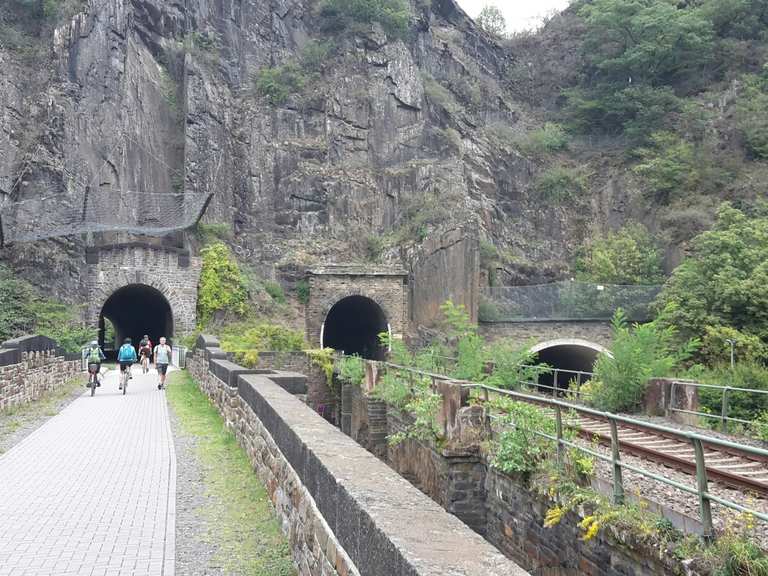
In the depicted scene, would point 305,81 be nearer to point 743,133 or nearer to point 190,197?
point 190,197

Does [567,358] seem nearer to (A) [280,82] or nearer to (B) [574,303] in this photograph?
(B) [574,303]

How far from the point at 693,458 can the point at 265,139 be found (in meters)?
32.5

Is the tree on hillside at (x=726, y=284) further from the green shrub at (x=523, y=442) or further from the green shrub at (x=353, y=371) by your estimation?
the green shrub at (x=523, y=442)

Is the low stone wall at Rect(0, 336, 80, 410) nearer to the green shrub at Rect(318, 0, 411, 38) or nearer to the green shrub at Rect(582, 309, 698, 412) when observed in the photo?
the green shrub at Rect(582, 309, 698, 412)

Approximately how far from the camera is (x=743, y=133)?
39.5m

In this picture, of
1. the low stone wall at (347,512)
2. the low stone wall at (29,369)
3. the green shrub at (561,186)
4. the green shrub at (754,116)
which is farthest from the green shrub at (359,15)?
the low stone wall at (347,512)

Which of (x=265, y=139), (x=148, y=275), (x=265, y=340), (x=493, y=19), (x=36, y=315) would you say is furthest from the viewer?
(x=493, y=19)

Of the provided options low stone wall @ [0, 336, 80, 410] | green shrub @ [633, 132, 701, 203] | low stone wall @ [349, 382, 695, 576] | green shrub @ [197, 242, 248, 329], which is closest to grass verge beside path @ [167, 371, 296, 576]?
low stone wall @ [349, 382, 695, 576]

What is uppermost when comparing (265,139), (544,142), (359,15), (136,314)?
(359,15)

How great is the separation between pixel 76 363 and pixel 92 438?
44.8 ft

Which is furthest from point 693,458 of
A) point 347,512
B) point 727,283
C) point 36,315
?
point 36,315

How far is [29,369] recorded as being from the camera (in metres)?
15.3

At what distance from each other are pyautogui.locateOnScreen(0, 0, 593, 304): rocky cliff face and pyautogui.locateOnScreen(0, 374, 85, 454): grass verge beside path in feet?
38.4

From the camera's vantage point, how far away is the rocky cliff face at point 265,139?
31.9 metres
